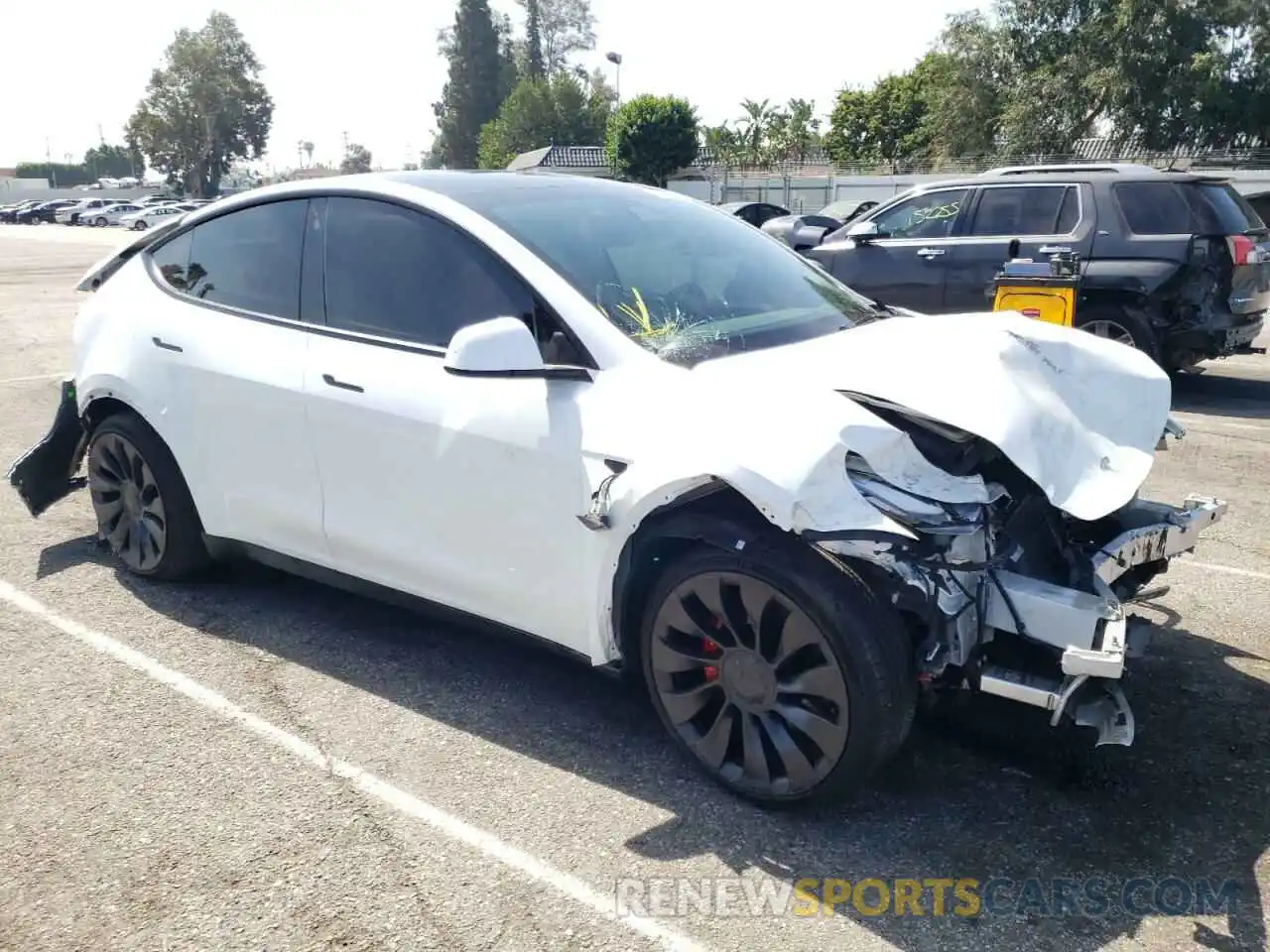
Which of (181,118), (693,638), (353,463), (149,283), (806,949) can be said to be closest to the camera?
(806,949)

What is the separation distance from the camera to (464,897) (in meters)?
2.75

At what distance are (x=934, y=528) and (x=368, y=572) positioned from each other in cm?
203

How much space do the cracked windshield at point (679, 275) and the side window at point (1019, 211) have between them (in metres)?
5.85

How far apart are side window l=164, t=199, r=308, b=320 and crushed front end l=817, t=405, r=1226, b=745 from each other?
Result: 235cm

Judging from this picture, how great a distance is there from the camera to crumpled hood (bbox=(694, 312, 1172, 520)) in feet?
9.43

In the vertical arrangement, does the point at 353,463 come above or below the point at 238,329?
below

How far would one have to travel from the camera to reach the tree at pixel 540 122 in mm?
80875

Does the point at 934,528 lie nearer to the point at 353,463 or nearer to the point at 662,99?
the point at 353,463

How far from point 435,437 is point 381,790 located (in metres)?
1.07

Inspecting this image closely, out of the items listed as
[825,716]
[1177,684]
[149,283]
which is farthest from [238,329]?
[1177,684]

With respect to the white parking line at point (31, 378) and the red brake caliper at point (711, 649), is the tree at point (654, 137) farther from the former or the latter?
the red brake caliper at point (711, 649)

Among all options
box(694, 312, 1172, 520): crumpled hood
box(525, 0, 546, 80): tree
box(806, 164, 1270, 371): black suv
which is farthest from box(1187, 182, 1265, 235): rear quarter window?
box(525, 0, 546, 80): tree

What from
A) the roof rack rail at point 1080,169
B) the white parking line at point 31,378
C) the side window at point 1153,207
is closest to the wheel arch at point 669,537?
the side window at point 1153,207

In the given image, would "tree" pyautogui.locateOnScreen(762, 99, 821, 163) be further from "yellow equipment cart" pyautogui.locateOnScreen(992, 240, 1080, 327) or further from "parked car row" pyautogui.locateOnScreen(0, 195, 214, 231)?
"yellow equipment cart" pyautogui.locateOnScreen(992, 240, 1080, 327)
